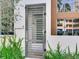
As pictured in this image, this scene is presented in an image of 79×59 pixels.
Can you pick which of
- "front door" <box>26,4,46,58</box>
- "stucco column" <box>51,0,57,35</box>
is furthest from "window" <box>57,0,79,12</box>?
"front door" <box>26,4,46,58</box>

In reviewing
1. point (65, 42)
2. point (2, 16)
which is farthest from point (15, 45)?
point (65, 42)

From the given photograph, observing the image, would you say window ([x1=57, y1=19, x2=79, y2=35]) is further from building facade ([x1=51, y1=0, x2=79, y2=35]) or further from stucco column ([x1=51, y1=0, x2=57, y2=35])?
stucco column ([x1=51, y1=0, x2=57, y2=35])

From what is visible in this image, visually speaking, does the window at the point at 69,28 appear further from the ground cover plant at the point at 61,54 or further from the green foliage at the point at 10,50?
the ground cover plant at the point at 61,54

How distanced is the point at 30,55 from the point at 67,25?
6.51 ft

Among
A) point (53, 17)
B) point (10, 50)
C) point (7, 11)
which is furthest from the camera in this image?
point (53, 17)

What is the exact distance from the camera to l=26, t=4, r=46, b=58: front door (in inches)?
408

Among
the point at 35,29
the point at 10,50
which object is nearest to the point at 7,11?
the point at 10,50

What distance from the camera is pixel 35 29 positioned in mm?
10617

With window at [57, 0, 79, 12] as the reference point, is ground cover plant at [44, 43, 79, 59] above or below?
below

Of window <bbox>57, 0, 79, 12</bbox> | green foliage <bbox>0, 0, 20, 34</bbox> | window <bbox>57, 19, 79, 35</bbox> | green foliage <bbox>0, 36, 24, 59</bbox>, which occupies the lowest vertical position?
green foliage <bbox>0, 36, 24, 59</bbox>

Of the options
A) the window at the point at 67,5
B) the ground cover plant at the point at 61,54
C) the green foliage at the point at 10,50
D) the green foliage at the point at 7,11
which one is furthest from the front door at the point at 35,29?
the ground cover plant at the point at 61,54

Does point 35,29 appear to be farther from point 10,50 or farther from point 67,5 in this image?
point 10,50

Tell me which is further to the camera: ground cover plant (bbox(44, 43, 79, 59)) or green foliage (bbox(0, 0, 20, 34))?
green foliage (bbox(0, 0, 20, 34))

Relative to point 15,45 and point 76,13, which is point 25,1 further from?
point 15,45
